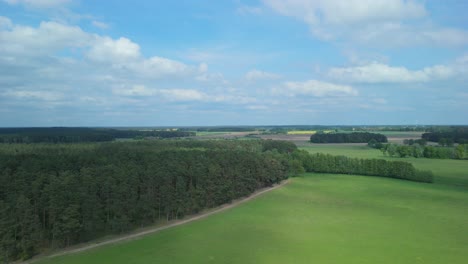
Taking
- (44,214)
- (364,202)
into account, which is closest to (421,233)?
(364,202)

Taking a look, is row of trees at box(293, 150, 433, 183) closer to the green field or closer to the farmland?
the farmland

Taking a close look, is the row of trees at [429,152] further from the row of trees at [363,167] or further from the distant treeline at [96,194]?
the distant treeline at [96,194]

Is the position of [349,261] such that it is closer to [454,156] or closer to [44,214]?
[44,214]

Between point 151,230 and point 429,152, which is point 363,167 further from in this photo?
point 151,230

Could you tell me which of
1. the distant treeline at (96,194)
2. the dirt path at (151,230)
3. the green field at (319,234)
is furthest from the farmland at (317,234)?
the distant treeline at (96,194)

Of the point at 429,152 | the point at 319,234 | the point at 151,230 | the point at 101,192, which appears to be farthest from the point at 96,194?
the point at 429,152

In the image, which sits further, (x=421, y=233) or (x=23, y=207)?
(x=421, y=233)

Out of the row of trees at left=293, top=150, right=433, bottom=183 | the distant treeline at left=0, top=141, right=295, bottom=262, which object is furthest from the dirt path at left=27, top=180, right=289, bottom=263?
the row of trees at left=293, top=150, right=433, bottom=183
